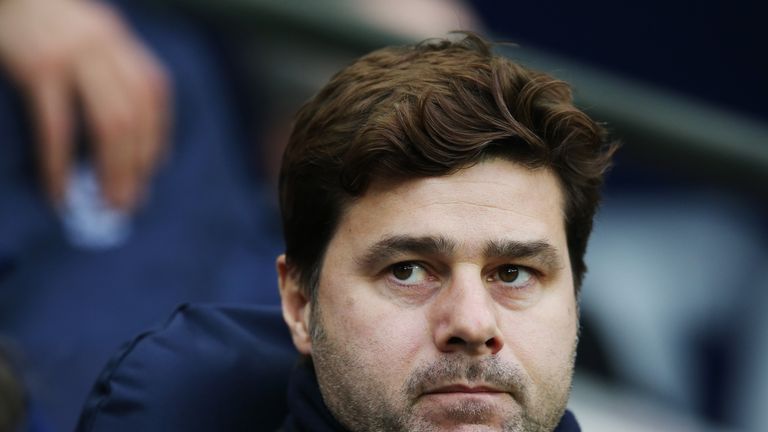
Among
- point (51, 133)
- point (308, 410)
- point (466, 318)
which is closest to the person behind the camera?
point (466, 318)

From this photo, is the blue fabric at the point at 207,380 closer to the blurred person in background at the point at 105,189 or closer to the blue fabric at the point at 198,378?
the blue fabric at the point at 198,378

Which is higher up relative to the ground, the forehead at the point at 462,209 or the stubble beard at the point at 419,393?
the forehead at the point at 462,209

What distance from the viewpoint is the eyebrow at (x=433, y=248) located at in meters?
2.25

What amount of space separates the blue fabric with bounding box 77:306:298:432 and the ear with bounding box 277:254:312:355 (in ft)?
0.46

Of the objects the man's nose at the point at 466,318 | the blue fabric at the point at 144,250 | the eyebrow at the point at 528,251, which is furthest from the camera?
the blue fabric at the point at 144,250

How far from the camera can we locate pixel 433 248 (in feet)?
7.38

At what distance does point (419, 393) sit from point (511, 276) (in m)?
0.26

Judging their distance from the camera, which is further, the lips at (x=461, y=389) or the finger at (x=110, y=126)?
the finger at (x=110, y=126)

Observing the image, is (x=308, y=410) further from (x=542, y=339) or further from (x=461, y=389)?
(x=542, y=339)

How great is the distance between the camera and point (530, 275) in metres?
2.32

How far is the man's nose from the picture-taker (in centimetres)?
215

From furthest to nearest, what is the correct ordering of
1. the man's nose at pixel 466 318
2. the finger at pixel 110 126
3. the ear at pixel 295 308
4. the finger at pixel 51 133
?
the finger at pixel 110 126
the finger at pixel 51 133
the ear at pixel 295 308
the man's nose at pixel 466 318

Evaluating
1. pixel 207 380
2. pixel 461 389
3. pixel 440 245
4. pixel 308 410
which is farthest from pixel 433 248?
pixel 207 380

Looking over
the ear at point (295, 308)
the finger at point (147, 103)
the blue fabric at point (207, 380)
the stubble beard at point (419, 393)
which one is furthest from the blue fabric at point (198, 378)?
the finger at point (147, 103)
